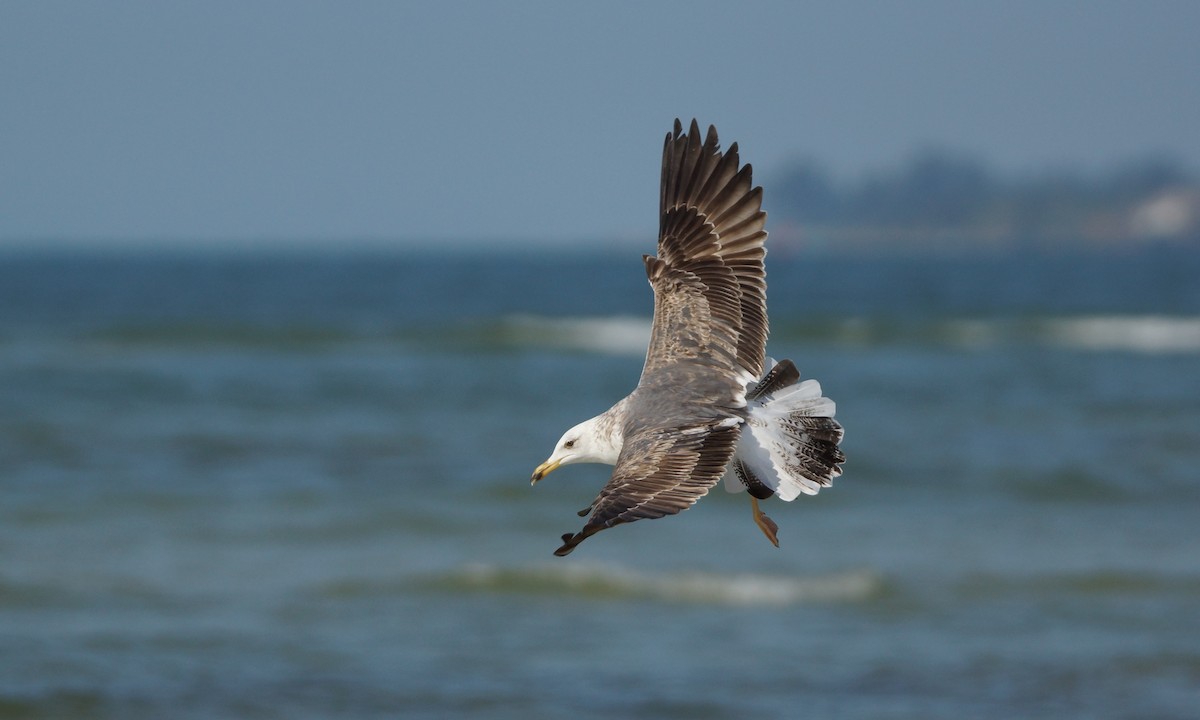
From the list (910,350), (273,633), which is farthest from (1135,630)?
(910,350)

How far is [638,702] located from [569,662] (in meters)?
0.90

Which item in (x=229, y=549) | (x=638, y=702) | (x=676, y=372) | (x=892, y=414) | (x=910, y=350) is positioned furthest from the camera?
(x=910, y=350)

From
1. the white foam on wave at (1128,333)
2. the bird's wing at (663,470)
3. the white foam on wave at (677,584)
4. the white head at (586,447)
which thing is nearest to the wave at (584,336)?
the white foam on wave at (1128,333)

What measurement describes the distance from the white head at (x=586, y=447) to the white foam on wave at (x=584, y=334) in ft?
76.9

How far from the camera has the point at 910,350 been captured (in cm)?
3006

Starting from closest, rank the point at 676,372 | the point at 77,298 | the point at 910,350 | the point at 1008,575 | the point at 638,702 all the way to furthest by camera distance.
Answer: the point at 676,372 → the point at 638,702 → the point at 1008,575 → the point at 910,350 → the point at 77,298

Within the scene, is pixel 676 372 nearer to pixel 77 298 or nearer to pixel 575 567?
pixel 575 567

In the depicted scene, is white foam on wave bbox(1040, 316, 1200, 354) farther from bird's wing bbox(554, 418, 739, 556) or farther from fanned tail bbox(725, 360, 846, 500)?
bird's wing bbox(554, 418, 739, 556)

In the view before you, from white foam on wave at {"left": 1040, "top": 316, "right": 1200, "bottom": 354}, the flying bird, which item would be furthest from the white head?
white foam on wave at {"left": 1040, "top": 316, "right": 1200, "bottom": 354}

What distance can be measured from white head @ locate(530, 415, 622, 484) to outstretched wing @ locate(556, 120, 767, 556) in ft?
0.35

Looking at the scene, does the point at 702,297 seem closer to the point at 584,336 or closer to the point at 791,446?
the point at 791,446

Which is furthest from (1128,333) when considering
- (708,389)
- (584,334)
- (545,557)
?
(708,389)

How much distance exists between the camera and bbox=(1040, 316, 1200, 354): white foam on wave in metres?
32.0

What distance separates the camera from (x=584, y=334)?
3344 centimetres
